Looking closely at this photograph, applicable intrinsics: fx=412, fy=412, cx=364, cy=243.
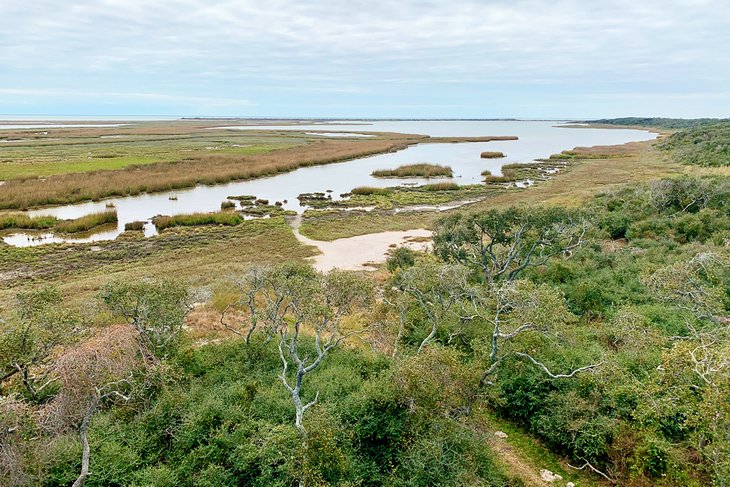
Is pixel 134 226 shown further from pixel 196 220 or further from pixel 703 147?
pixel 703 147

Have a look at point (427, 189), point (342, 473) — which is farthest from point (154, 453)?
point (427, 189)

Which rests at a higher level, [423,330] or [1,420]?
[1,420]

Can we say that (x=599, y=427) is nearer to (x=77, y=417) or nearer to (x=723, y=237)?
(x=77, y=417)

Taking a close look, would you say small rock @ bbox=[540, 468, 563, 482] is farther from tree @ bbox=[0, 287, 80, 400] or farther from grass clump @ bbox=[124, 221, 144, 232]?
grass clump @ bbox=[124, 221, 144, 232]

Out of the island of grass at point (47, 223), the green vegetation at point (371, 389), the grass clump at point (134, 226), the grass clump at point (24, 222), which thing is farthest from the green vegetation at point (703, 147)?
the grass clump at point (24, 222)

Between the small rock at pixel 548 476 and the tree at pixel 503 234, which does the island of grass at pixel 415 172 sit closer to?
the tree at pixel 503 234

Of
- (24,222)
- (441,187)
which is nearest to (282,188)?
(441,187)

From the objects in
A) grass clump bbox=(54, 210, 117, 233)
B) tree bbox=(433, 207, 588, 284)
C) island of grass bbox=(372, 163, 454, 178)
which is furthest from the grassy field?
island of grass bbox=(372, 163, 454, 178)
